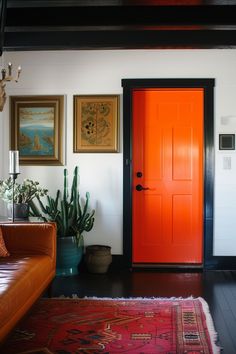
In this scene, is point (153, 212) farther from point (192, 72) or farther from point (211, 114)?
point (192, 72)

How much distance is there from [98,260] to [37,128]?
64.3 inches

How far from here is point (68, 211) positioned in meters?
4.38

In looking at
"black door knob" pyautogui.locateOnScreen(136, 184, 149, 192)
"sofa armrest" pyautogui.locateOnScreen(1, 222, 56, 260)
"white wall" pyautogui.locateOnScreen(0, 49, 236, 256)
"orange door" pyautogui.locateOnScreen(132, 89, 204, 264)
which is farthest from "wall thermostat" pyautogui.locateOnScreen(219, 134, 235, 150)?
"sofa armrest" pyautogui.locateOnScreen(1, 222, 56, 260)

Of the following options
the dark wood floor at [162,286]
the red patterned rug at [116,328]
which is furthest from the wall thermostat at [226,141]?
the red patterned rug at [116,328]

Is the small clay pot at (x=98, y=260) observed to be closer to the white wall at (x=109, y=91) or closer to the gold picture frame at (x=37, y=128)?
the white wall at (x=109, y=91)

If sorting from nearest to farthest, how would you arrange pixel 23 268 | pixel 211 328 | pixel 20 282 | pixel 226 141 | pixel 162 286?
pixel 20 282 → pixel 23 268 → pixel 211 328 → pixel 162 286 → pixel 226 141

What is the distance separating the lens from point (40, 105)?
15.3 ft

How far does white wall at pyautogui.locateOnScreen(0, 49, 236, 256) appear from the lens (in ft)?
15.0

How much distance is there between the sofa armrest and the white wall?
1.36 meters

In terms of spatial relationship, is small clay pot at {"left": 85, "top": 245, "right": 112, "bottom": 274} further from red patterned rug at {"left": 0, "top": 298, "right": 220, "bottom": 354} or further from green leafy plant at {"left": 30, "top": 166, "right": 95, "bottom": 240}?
red patterned rug at {"left": 0, "top": 298, "right": 220, "bottom": 354}

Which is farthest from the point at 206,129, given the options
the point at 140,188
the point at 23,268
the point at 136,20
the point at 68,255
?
the point at 23,268

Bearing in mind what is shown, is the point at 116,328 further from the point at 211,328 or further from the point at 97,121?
the point at 97,121

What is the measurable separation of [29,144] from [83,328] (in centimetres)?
243

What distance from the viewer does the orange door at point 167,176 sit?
182 inches
